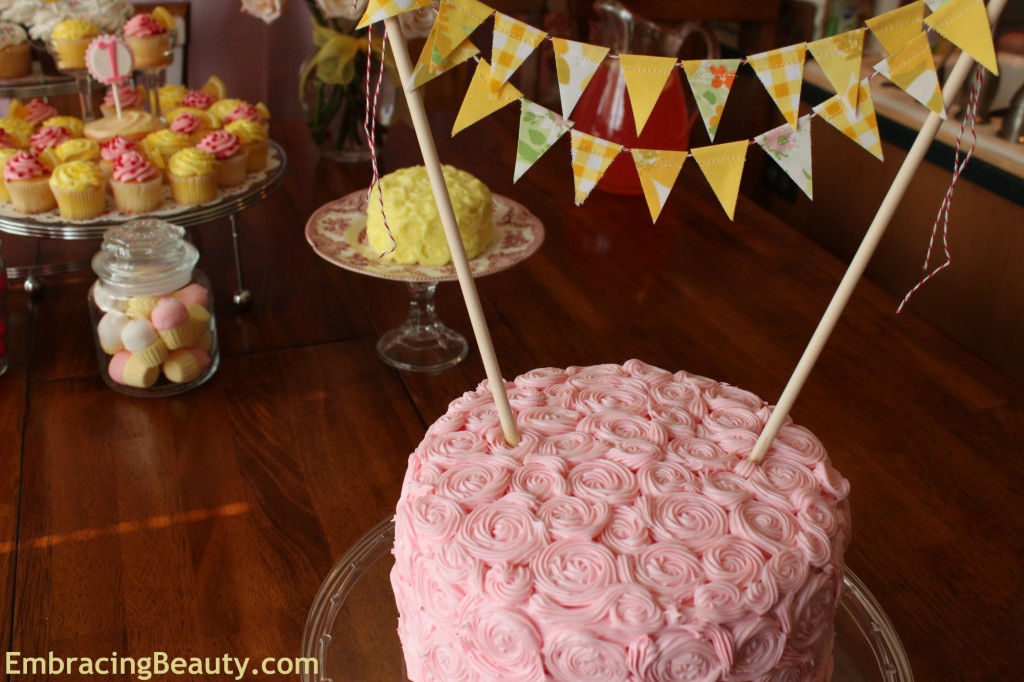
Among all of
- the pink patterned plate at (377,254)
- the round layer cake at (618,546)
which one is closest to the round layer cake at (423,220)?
the pink patterned plate at (377,254)

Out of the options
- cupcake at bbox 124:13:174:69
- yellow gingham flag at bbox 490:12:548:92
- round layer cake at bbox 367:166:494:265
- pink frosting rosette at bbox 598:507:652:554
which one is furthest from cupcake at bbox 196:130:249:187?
pink frosting rosette at bbox 598:507:652:554

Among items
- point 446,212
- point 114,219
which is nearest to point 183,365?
point 114,219

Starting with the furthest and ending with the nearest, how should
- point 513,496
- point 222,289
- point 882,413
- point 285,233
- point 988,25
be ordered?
1. point 285,233
2. point 222,289
3. point 882,413
4. point 513,496
5. point 988,25

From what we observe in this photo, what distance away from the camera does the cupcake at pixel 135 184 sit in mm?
1419

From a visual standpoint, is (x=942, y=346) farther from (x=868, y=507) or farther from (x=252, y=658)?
(x=252, y=658)

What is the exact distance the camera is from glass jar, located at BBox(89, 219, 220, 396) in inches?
50.5

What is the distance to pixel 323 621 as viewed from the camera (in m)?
0.96

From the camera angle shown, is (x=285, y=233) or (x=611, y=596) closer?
(x=611, y=596)

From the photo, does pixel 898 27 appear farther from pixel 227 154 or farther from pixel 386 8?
pixel 227 154

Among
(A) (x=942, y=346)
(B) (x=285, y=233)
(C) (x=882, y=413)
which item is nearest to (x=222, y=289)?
(B) (x=285, y=233)

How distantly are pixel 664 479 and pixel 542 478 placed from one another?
111mm

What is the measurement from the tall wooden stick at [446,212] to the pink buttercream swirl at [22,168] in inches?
33.7

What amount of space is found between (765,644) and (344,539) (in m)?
0.51

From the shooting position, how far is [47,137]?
5.20 ft
